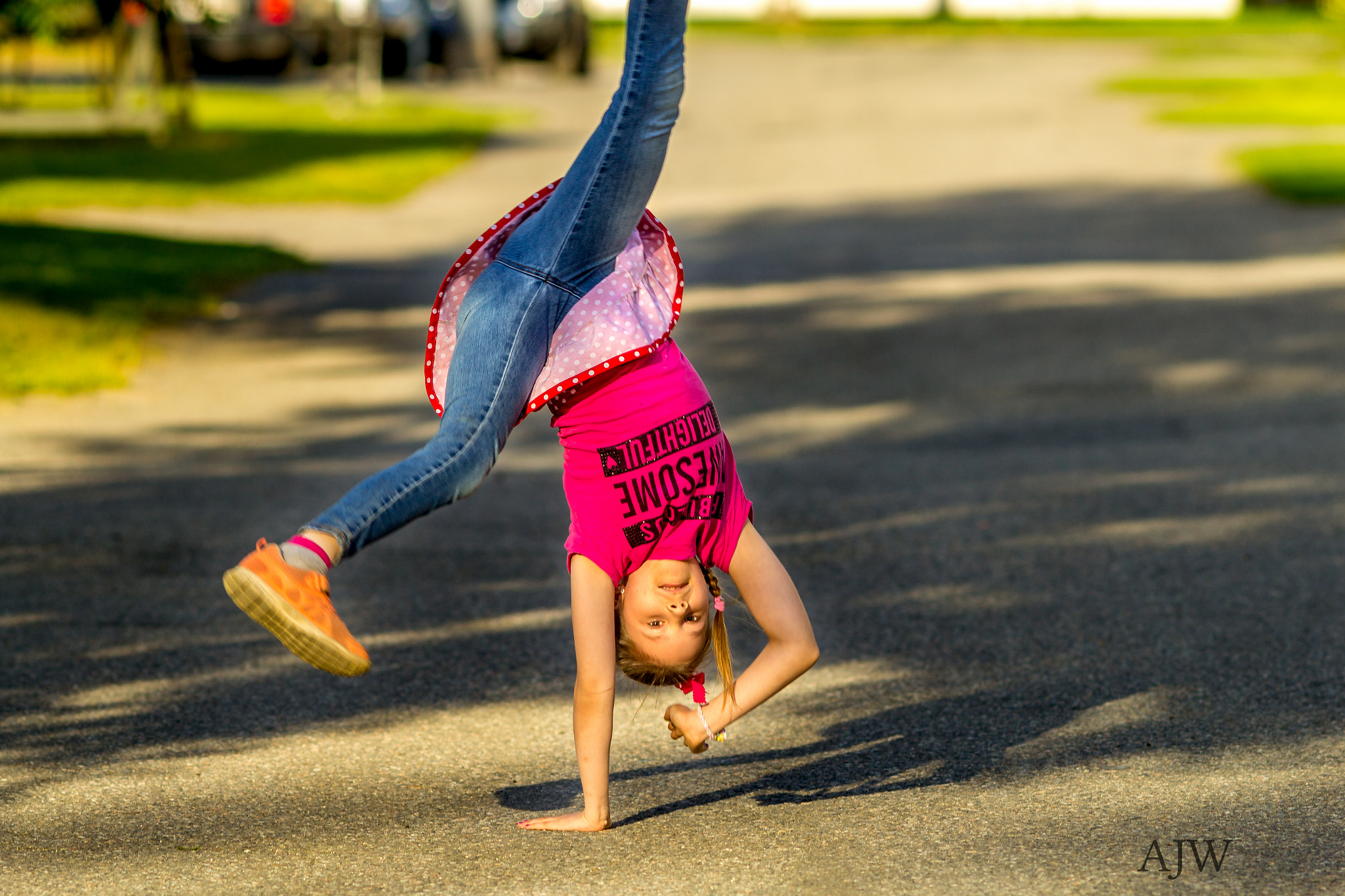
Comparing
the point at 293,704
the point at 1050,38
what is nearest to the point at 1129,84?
the point at 1050,38

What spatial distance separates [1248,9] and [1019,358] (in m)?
49.9

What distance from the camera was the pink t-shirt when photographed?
11.6 feet

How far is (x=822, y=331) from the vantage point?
10.6m

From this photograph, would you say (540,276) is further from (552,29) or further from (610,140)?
(552,29)

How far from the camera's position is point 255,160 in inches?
714

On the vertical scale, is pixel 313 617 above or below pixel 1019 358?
above

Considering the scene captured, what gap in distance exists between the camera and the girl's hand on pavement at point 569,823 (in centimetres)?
371

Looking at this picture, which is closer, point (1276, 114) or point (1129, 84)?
point (1276, 114)

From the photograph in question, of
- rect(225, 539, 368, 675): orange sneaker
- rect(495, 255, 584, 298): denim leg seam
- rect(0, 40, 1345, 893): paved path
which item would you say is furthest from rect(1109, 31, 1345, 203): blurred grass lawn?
rect(225, 539, 368, 675): orange sneaker

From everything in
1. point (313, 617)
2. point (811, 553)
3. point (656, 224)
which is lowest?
point (811, 553)

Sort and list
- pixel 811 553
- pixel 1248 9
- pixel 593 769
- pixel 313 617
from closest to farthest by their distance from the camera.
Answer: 1. pixel 313 617
2. pixel 593 769
3. pixel 811 553
4. pixel 1248 9

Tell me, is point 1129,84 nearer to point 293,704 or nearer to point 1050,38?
point 1050,38

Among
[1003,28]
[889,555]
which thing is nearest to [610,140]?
[889,555]

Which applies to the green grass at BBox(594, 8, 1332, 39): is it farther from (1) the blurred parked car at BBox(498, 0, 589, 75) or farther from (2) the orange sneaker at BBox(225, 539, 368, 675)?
(2) the orange sneaker at BBox(225, 539, 368, 675)
